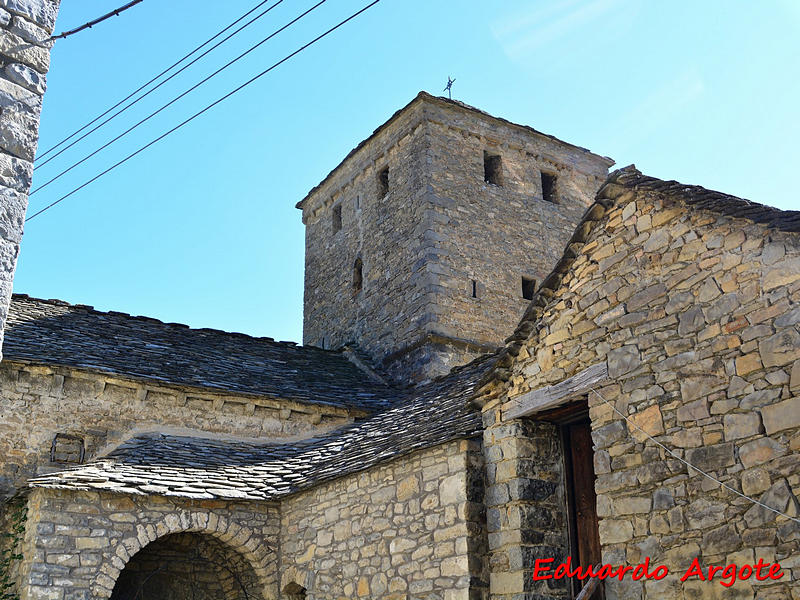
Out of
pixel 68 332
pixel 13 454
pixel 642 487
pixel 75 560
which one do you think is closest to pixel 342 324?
pixel 68 332

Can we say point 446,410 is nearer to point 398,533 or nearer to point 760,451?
point 398,533

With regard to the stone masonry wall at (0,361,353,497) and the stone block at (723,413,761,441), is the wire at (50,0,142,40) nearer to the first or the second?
the stone block at (723,413,761,441)

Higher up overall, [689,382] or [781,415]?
[689,382]

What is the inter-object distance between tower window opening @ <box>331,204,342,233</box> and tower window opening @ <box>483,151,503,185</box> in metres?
3.58

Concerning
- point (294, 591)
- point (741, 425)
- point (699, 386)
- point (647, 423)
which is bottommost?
point (294, 591)

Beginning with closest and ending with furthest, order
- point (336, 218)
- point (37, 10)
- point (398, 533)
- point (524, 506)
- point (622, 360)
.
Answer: point (37, 10) < point (622, 360) < point (524, 506) < point (398, 533) < point (336, 218)

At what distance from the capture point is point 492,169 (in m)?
17.3

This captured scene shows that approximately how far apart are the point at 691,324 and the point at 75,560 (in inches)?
279

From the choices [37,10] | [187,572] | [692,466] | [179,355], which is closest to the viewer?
[37,10]

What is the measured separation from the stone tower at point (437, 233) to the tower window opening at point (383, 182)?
1.1 inches

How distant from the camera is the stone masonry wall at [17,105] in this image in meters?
3.66

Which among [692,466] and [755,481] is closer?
[755,481]

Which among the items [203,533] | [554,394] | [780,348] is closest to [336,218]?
[203,533]

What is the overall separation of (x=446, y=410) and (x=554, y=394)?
2.51m
